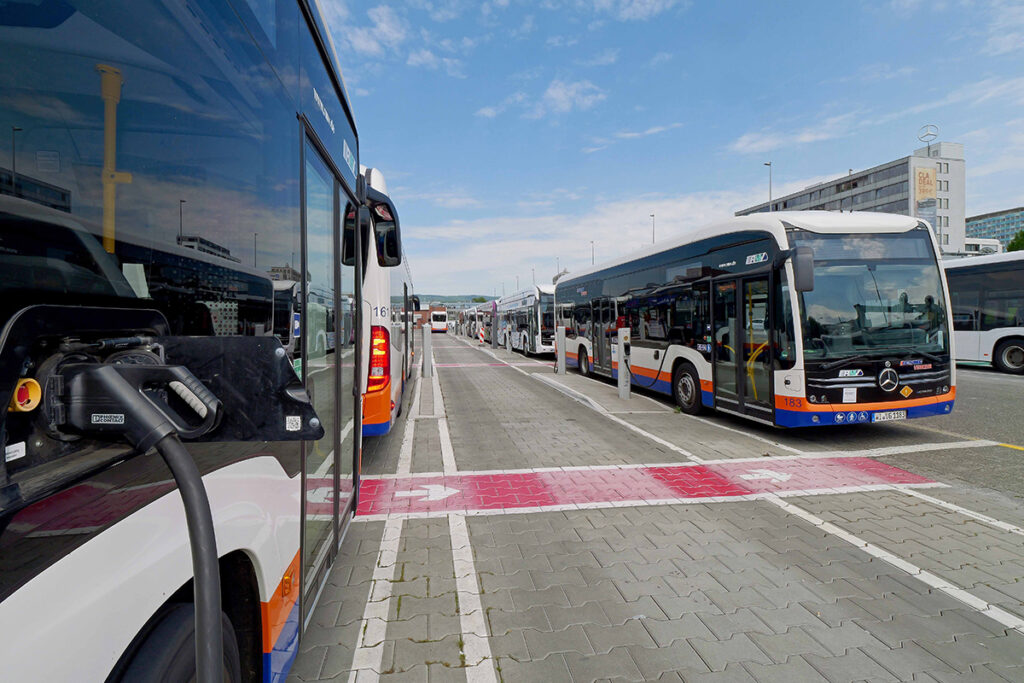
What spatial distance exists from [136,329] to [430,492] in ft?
15.0

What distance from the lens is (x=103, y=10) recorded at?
117 cm

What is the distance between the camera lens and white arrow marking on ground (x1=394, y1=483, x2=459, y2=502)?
5.41 metres

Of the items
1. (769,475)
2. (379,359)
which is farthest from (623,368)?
(379,359)

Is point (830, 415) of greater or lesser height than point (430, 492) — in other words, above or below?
above

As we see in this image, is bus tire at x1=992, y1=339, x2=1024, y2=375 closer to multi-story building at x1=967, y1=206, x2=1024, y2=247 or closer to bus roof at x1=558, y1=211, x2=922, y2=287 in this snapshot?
bus roof at x1=558, y1=211, x2=922, y2=287

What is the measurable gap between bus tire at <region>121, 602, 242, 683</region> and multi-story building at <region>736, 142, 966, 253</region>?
79714mm

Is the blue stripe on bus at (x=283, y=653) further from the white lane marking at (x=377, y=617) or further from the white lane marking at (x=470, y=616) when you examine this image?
the white lane marking at (x=470, y=616)

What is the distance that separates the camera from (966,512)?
484 cm

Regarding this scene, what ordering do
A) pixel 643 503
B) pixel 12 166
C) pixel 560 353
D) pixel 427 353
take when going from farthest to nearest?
pixel 560 353
pixel 427 353
pixel 643 503
pixel 12 166

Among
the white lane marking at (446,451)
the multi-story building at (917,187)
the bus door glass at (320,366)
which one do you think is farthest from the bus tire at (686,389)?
the multi-story building at (917,187)

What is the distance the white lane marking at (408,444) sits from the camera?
6523 mm

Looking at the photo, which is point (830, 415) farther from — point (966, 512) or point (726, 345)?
point (966, 512)

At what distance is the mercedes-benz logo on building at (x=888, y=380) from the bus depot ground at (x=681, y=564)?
0.79 meters

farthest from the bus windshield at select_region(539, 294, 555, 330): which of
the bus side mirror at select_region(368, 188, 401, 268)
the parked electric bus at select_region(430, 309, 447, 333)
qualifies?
the parked electric bus at select_region(430, 309, 447, 333)
